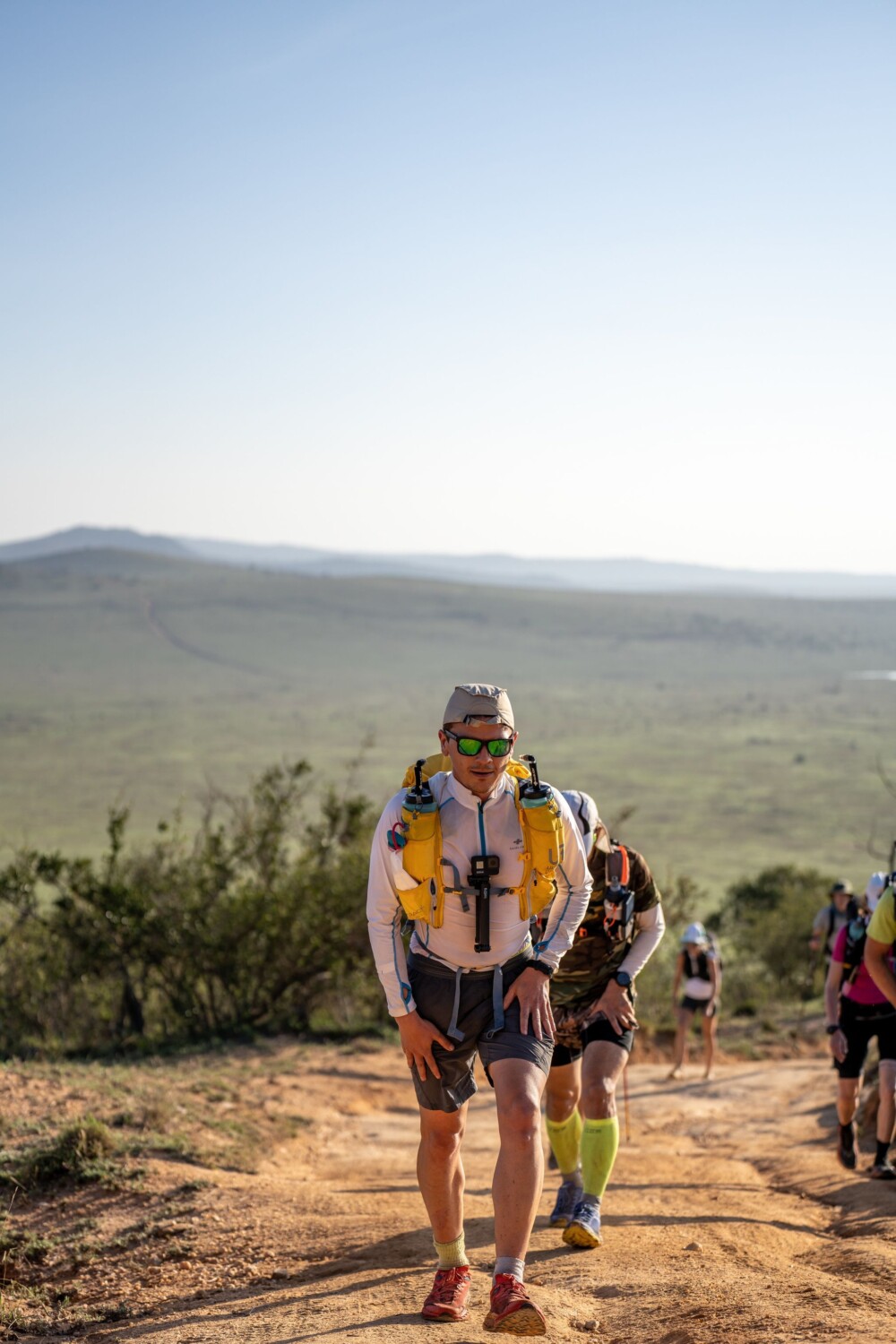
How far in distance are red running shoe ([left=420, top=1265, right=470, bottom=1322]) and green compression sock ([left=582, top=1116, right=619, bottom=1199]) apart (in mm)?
1200

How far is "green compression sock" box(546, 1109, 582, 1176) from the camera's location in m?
6.30

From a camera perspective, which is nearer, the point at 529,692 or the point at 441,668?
the point at 529,692

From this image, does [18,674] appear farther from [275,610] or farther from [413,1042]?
[413,1042]

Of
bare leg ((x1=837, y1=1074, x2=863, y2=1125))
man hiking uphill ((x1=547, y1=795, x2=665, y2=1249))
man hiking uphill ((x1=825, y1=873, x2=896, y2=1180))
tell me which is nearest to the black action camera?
man hiking uphill ((x1=547, y1=795, x2=665, y2=1249))

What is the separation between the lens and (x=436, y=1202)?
15.6 feet

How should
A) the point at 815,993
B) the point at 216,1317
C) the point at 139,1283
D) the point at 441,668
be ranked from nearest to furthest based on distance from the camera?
the point at 216,1317 < the point at 139,1283 < the point at 815,993 < the point at 441,668

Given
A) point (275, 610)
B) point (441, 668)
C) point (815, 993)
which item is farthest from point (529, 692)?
point (815, 993)

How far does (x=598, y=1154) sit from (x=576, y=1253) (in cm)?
44

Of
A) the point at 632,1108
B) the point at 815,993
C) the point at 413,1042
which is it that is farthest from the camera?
the point at 815,993

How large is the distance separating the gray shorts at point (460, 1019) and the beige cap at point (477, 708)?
3.05ft

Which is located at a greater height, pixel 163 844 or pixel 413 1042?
pixel 413 1042

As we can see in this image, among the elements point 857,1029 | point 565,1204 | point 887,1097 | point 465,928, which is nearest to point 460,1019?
point 465,928

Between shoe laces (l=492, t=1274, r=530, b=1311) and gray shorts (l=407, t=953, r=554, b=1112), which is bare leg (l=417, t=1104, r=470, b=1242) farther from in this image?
shoe laces (l=492, t=1274, r=530, b=1311)

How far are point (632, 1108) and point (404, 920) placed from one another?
7956 mm
